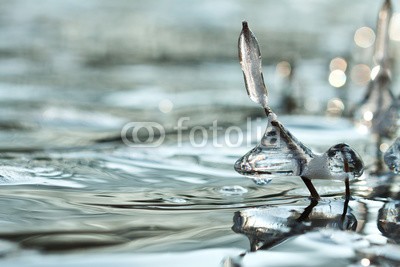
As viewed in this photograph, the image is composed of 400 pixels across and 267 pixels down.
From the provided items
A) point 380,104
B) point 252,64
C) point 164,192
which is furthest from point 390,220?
point 380,104

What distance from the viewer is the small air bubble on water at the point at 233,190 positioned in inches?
65.1

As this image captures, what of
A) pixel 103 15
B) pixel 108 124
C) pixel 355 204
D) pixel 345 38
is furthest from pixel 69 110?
pixel 103 15

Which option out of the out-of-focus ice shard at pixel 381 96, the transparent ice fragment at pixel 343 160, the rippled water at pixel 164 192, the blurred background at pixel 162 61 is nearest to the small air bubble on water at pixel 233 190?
the rippled water at pixel 164 192

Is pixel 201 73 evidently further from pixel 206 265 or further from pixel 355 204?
pixel 206 265

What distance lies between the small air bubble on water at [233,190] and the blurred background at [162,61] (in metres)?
0.77

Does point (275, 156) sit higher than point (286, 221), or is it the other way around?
point (275, 156)

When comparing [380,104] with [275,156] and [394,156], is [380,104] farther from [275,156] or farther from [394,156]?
[275,156]

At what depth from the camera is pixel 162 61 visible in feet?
15.9
